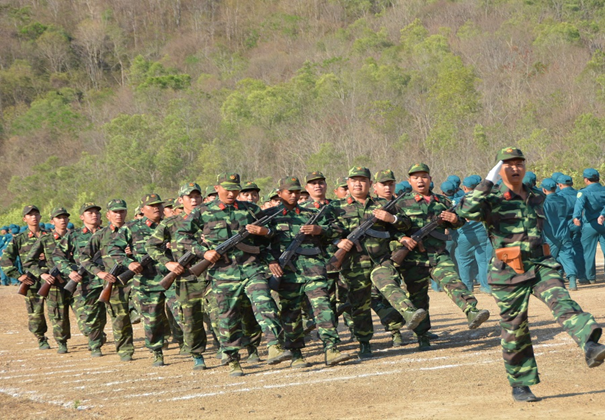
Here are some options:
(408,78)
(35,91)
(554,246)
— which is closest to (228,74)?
(35,91)

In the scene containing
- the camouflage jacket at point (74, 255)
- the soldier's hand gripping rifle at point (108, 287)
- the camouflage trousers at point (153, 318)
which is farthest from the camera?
the camouflage jacket at point (74, 255)

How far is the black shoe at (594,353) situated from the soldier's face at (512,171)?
4.74ft

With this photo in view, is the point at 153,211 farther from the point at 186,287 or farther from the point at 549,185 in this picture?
the point at 549,185

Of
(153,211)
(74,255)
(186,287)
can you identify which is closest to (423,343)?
(186,287)

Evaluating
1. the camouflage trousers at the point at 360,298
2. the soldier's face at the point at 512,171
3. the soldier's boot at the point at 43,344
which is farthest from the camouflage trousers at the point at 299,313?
the soldier's boot at the point at 43,344

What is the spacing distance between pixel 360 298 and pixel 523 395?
11.3 feet

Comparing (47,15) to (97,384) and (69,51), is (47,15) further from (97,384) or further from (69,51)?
(97,384)

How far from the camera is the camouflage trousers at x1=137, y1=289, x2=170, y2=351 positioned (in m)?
11.0

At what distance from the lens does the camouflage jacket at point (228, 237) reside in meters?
9.49

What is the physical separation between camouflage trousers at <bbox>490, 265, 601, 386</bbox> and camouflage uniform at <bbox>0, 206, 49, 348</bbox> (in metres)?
8.73

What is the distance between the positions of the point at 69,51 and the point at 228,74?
2251 centimetres

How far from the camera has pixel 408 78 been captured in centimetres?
5394

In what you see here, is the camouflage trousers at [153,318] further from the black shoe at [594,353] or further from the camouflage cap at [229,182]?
the black shoe at [594,353]

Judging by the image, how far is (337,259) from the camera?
401 inches
